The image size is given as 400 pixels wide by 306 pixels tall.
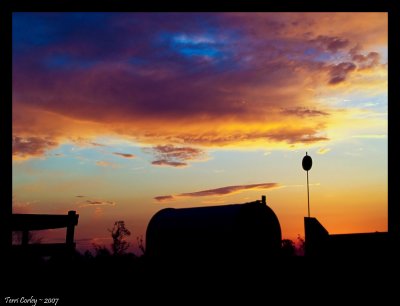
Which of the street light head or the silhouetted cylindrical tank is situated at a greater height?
the street light head

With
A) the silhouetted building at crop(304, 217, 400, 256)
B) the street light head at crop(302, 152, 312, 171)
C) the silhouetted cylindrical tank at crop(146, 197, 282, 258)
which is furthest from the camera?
the street light head at crop(302, 152, 312, 171)

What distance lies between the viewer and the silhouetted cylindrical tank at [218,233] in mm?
15961

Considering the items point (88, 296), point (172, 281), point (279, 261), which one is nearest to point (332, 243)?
point (279, 261)

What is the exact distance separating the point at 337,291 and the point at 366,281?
2.77ft

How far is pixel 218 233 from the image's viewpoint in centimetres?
1612

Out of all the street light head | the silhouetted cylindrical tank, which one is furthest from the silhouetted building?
the street light head

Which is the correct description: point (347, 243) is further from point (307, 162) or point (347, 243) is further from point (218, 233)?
point (307, 162)

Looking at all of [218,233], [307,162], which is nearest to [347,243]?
[218,233]

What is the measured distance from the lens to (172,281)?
53.5ft

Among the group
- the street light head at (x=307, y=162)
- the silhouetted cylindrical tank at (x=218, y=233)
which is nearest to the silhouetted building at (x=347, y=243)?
the silhouetted cylindrical tank at (x=218, y=233)

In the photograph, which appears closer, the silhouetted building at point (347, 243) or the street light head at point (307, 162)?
the silhouetted building at point (347, 243)

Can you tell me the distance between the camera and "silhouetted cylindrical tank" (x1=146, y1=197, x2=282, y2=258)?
15961mm

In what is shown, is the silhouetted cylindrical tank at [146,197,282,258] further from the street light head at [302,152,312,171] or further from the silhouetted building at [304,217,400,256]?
the street light head at [302,152,312,171]

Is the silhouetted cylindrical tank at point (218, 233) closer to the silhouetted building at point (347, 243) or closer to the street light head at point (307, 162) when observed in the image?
the silhouetted building at point (347, 243)
